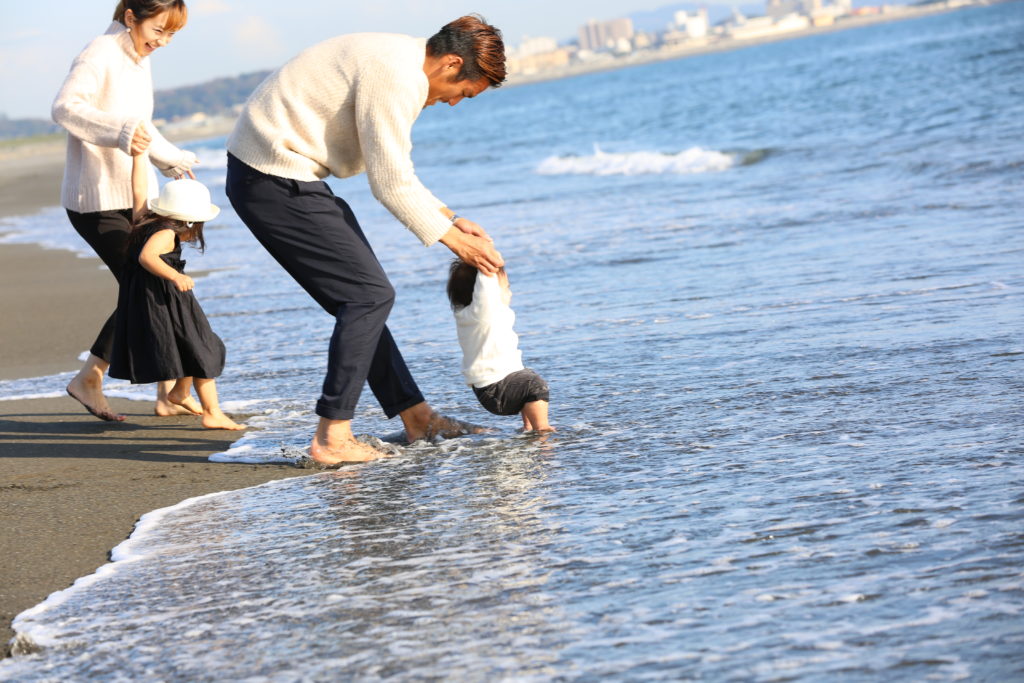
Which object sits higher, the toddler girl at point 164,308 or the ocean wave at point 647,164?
the toddler girl at point 164,308

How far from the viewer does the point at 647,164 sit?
19.4 meters

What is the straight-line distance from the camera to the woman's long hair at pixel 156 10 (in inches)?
182

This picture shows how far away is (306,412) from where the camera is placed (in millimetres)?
4996

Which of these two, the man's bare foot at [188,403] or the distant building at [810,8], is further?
the distant building at [810,8]

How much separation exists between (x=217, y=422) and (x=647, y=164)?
50.5ft

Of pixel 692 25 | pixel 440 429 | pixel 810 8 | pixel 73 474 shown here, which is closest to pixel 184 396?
pixel 73 474

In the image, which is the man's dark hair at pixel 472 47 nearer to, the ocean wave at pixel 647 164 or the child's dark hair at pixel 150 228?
the child's dark hair at pixel 150 228

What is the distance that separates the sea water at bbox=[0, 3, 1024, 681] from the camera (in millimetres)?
2453

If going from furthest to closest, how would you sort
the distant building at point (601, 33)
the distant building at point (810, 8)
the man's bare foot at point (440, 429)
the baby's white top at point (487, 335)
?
1. the distant building at point (601, 33)
2. the distant building at point (810, 8)
3. the man's bare foot at point (440, 429)
4. the baby's white top at point (487, 335)

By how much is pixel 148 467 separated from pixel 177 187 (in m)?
1.15

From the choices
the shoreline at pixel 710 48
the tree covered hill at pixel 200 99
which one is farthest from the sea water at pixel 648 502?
the tree covered hill at pixel 200 99

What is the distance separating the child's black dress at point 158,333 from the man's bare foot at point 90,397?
0.27 meters

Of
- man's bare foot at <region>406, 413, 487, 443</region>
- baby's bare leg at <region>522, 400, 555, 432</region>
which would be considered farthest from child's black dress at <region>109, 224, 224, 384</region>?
baby's bare leg at <region>522, 400, 555, 432</region>

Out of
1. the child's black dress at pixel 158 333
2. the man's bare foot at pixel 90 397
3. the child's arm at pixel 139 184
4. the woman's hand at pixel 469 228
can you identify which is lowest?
the man's bare foot at pixel 90 397
